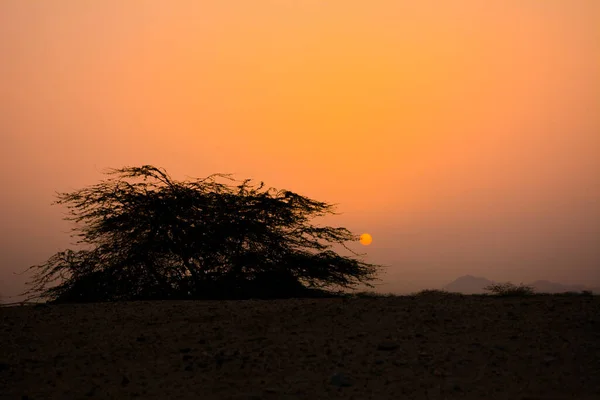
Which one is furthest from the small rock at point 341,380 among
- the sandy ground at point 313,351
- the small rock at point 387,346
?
the small rock at point 387,346

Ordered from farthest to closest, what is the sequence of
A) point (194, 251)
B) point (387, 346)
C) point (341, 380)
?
point (194, 251) → point (387, 346) → point (341, 380)

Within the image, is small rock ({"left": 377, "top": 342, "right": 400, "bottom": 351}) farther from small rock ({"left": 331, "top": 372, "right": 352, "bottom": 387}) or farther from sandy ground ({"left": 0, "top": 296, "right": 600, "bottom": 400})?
small rock ({"left": 331, "top": 372, "right": 352, "bottom": 387})

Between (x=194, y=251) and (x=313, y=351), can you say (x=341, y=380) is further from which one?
(x=194, y=251)

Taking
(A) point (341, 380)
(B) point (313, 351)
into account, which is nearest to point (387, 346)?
(B) point (313, 351)

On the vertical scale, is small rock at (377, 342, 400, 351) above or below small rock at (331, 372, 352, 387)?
above

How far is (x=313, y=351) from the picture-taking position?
7.88m

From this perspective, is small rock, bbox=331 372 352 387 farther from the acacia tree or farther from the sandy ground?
the acacia tree

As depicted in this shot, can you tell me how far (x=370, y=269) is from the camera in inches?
669

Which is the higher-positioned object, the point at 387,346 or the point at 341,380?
the point at 387,346

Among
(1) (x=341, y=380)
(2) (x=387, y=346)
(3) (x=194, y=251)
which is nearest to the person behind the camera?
(1) (x=341, y=380)

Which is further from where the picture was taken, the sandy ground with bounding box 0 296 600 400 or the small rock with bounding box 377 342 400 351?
the small rock with bounding box 377 342 400 351

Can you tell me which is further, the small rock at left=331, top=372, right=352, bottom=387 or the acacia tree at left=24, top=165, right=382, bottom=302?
the acacia tree at left=24, top=165, right=382, bottom=302

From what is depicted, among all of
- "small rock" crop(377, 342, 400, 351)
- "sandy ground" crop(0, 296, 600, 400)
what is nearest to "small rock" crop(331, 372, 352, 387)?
"sandy ground" crop(0, 296, 600, 400)

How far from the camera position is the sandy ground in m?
6.80
